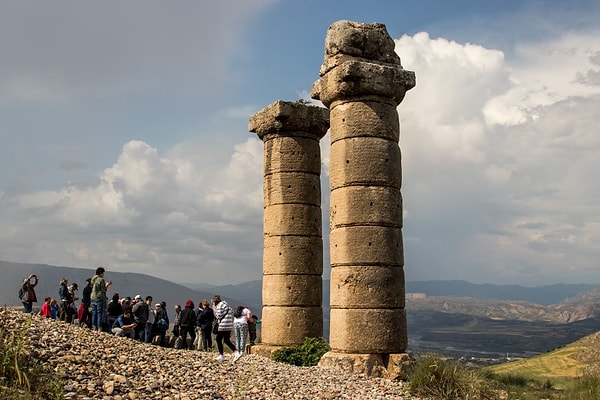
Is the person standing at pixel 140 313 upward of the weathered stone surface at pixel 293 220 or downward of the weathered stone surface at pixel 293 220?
downward

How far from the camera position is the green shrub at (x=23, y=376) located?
802cm

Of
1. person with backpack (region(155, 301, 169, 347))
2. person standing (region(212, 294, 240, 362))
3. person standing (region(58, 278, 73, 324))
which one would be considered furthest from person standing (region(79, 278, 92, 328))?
person standing (region(212, 294, 240, 362))

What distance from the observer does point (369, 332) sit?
14016 millimetres

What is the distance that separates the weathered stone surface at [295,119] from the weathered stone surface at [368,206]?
4.33 m

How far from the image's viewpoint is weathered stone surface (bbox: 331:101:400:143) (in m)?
14.8

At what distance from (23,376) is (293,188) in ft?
35.5

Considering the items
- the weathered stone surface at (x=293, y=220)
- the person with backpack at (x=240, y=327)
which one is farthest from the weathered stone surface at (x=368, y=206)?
the weathered stone surface at (x=293, y=220)

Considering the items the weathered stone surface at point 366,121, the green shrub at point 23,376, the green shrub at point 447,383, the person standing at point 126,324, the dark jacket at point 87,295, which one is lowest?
the green shrub at point 447,383

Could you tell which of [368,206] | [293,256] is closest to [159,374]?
[368,206]

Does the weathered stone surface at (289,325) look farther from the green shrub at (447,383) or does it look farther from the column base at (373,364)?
the green shrub at (447,383)

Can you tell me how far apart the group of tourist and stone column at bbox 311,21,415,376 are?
2735 mm

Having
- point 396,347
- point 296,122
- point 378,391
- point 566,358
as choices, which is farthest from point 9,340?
point 566,358

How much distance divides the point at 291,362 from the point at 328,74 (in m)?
7.10

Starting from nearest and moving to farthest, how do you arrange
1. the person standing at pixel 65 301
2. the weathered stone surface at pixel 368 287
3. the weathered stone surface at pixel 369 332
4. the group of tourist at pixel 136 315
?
the weathered stone surface at pixel 369 332, the weathered stone surface at pixel 368 287, the group of tourist at pixel 136 315, the person standing at pixel 65 301
